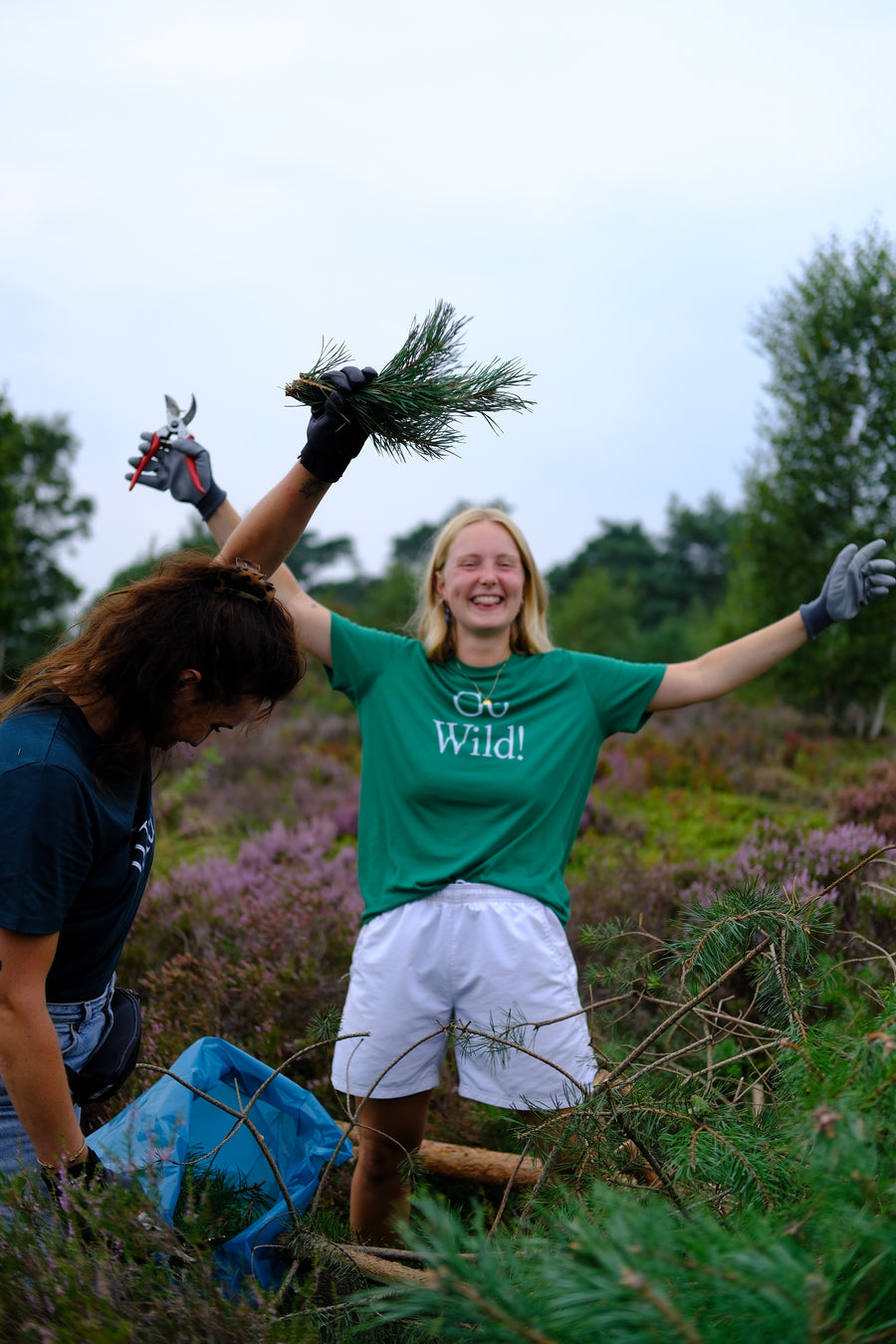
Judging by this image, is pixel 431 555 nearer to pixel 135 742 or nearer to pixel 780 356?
pixel 135 742

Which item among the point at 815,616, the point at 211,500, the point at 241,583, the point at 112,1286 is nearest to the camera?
the point at 112,1286

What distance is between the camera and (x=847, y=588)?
3096mm

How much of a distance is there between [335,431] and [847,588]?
71.4 inches

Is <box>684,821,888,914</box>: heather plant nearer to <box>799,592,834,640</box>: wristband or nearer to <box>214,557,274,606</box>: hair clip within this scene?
<box>799,592,834,640</box>: wristband

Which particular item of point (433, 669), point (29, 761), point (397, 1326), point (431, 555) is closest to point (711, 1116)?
point (397, 1326)

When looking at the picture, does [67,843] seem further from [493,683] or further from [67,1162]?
[493,683]

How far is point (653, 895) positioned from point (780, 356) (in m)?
9.14

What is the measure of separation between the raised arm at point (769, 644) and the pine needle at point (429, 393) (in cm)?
108

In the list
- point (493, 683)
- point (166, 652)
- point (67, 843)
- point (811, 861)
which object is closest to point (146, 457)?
point (493, 683)

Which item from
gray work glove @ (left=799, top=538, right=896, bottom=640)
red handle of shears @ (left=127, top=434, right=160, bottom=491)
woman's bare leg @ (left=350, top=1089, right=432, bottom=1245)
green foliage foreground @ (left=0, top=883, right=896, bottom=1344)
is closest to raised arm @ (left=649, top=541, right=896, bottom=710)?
gray work glove @ (left=799, top=538, right=896, bottom=640)

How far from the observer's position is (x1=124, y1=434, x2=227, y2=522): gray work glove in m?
2.84

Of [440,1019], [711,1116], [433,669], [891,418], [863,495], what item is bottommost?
[440,1019]

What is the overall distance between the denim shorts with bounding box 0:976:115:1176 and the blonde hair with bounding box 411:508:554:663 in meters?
1.37

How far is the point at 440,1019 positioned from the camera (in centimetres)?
263
